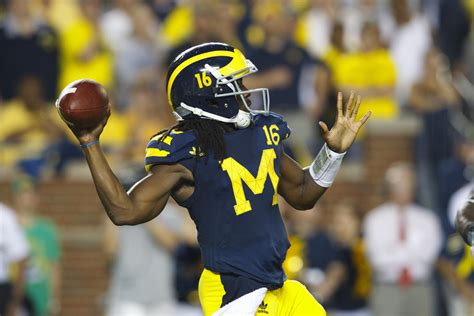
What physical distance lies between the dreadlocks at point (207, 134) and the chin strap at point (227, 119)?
3 cm

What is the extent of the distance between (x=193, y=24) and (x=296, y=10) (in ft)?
5.61

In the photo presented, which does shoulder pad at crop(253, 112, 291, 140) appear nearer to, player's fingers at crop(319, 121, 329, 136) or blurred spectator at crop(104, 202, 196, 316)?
player's fingers at crop(319, 121, 329, 136)

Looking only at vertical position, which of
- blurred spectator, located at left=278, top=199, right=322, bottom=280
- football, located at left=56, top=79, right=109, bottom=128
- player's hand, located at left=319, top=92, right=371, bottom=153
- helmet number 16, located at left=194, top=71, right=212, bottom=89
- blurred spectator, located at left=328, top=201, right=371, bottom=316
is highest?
football, located at left=56, top=79, right=109, bottom=128

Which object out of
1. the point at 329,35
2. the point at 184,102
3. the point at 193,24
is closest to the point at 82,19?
the point at 193,24

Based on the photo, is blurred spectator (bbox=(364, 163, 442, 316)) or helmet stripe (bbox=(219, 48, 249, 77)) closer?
helmet stripe (bbox=(219, 48, 249, 77))

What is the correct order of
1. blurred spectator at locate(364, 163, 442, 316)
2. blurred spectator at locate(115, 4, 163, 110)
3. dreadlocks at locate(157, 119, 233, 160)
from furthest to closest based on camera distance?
blurred spectator at locate(115, 4, 163, 110), blurred spectator at locate(364, 163, 442, 316), dreadlocks at locate(157, 119, 233, 160)

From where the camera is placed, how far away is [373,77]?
1191cm

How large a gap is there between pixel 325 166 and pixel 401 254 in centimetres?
462

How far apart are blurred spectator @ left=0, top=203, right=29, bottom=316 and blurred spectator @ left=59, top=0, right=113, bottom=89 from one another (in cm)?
292

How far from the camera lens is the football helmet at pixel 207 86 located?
5.50m

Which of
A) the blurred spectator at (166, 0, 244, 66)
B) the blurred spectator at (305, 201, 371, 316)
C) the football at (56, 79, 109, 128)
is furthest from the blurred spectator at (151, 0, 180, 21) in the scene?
the football at (56, 79, 109, 128)

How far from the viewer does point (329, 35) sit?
1284cm

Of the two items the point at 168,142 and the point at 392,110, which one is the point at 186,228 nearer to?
the point at 392,110

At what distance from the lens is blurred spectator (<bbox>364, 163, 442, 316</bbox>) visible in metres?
10.2
